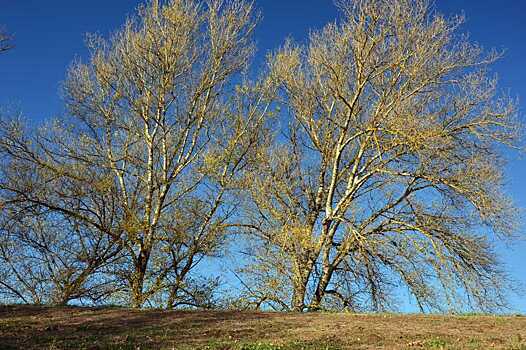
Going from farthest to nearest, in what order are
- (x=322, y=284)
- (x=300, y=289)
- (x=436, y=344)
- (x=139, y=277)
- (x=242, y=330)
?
(x=322, y=284)
(x=139, y=277)
(x=300, y=289)
(x=242, y=330)
(x=436, y=344)

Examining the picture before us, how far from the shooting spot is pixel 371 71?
63.5 feet

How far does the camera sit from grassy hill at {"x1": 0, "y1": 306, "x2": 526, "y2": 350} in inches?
412

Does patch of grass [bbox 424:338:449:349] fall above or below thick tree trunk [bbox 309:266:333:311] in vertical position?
below

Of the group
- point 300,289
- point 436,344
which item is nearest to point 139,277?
point 300,289

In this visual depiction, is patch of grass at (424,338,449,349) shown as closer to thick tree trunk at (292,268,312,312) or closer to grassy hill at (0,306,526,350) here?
grassy hill at (0,306,526,350)

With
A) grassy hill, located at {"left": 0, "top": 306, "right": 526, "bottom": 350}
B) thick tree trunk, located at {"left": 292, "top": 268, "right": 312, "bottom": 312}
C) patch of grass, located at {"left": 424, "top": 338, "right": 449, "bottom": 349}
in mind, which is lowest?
patch of grass, located at {"left": 424, "top": 338, "right": 449, "bottom": 349}

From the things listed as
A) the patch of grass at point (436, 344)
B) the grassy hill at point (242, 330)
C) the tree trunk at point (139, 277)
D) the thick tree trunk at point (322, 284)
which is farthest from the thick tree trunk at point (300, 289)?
the patch of grass at point (436, 344)

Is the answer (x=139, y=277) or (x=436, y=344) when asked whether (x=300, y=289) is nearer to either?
(x=139, y=277)

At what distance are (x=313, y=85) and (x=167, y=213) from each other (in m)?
7.08

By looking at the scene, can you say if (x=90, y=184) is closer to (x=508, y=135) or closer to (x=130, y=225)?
(x=130, y=225)

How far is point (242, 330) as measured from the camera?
11781 millimetres

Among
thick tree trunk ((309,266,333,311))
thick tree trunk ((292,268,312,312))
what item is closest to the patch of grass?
thick tree trunk ((292,268,312,312))

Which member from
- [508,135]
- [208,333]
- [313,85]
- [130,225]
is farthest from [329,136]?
[208,333]

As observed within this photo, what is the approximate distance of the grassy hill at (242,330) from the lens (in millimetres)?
10453
